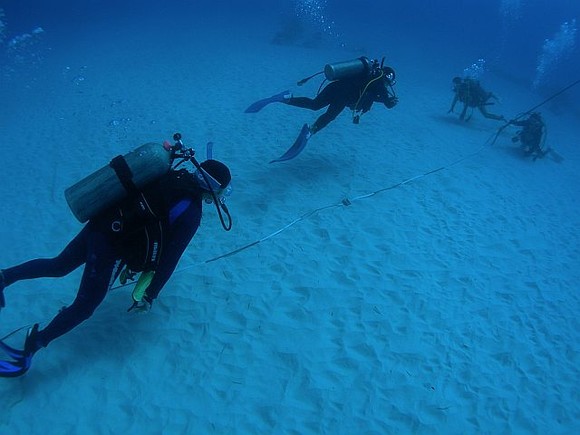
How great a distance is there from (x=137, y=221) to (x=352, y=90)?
Result: 5769 mm

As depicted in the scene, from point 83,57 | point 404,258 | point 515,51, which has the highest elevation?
point 515,51

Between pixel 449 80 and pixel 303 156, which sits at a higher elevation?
pixel 449 80

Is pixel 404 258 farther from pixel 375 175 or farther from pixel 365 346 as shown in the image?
pixel 375 175

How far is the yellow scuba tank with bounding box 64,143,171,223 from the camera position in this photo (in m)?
A: 3.47

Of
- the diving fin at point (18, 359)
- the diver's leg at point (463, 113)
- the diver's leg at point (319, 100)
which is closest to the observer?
the diving fin at point (18, 359)

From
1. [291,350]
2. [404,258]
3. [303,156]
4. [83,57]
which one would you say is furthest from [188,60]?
[291,350]

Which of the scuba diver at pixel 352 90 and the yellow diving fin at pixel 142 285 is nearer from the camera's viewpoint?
the yellow diving fin at pixel 142 285

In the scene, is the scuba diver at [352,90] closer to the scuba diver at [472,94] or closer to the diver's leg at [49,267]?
the diver's leg at [49,267]

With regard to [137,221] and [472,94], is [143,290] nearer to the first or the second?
[137,221]

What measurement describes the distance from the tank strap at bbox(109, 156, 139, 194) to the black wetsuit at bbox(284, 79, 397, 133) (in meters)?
5.17

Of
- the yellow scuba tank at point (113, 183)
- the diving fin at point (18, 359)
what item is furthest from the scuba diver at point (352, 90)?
the diving fin at point (18, 359)

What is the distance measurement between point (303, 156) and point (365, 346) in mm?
5997

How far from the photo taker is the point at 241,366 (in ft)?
14.6

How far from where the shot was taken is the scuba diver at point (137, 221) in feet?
11.5
